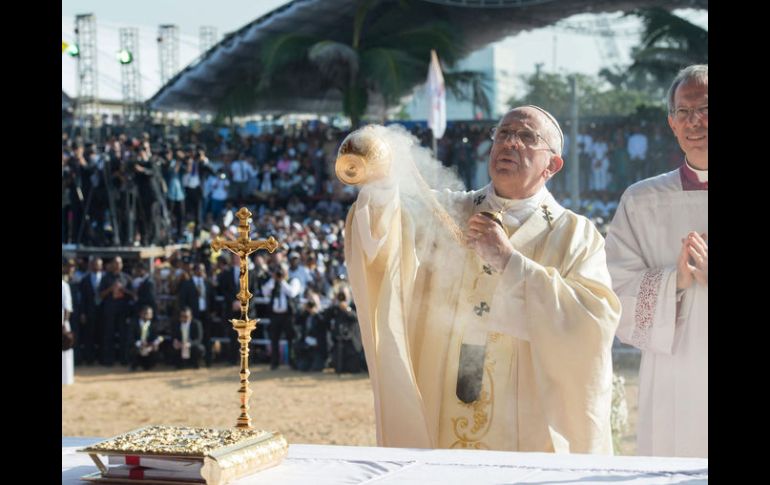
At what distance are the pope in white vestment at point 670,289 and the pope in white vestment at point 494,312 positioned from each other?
59 cm

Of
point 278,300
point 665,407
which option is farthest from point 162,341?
point 665,407

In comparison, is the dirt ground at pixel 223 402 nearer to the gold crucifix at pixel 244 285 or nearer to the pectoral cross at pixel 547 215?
the pectoral cross at pixel 547 215

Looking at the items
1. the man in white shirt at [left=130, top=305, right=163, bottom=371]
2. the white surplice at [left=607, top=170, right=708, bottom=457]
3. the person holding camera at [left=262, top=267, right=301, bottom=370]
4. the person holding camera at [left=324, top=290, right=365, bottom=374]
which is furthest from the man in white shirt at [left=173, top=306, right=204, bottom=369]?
the white surplice at [left=607, top=170, right=708, bottom=457]

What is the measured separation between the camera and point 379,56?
26.1m

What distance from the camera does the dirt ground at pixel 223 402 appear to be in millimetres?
11266

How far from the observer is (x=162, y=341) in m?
15.3

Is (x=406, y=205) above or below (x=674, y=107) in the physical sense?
below

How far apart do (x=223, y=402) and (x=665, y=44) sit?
592 inches

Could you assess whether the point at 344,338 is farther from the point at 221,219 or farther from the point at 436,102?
the point at 221,219

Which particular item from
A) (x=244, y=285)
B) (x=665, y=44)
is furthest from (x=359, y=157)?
(x=665, y=44)

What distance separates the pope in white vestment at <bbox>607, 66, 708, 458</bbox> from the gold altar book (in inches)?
88.4

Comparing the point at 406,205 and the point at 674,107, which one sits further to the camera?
the point at 674,107
